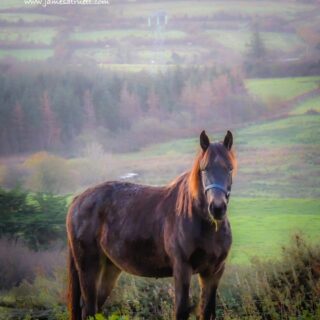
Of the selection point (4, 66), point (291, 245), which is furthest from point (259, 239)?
point (4, 66)

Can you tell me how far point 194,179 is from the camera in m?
6.04

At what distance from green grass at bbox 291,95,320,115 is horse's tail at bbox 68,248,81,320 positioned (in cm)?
454

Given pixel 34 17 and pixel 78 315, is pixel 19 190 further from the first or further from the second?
pixel 78 315

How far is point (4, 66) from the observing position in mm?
11289

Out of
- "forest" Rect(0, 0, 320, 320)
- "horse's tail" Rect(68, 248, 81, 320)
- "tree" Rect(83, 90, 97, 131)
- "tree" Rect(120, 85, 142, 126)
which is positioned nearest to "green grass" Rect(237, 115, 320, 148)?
"forest" Rect(0, 0, 320, 320)

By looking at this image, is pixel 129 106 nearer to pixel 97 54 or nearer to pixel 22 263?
pixel 97 54

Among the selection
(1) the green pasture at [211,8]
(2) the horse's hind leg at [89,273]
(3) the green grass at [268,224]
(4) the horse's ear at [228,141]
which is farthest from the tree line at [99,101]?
(4) the horse's ear at [228,141]

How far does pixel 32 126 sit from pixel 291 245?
4275mm

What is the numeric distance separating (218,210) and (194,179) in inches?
18.0

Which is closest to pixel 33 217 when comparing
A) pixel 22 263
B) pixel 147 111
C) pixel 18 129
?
pixel 22 263

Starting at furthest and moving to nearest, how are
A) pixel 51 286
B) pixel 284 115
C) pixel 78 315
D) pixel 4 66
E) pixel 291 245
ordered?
pixel 4 66
pixel 284 115
pixel 51 286
pixel 291 245
pixel 78 315

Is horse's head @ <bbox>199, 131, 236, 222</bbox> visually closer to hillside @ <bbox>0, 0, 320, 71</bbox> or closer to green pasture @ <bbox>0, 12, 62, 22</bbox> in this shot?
hillside @ <bbox>0, 0, 320, 71</bbox>

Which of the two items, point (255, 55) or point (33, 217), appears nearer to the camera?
point (33, 217)

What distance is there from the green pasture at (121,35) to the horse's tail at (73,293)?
4941mm
